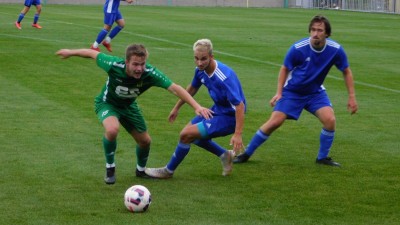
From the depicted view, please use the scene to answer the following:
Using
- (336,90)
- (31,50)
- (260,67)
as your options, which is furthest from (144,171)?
(31,50)

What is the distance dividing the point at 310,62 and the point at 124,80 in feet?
8.01

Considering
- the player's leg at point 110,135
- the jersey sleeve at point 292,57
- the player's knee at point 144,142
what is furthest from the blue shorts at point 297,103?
the player's leg at point 110,135

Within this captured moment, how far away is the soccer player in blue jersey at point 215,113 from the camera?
9.20 metres

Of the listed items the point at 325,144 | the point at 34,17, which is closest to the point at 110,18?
the point at 34,17

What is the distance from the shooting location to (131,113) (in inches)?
370

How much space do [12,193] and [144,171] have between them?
1544 mm

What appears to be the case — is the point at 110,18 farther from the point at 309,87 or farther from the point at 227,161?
the point at 227,161

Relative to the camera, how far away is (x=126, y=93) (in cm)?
912

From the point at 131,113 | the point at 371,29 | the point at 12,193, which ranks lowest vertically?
the point at 371,29

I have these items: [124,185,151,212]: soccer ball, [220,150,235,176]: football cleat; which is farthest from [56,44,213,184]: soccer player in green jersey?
[124,185,151,212]: soccer ball

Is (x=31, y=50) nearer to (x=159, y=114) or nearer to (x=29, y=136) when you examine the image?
(x=159, y=114)

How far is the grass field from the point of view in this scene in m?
8.09

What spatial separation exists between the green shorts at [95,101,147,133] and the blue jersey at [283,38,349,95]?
193 centimetres

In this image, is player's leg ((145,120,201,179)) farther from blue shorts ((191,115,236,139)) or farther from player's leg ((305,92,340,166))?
player's leg ((305,92,340,166))
